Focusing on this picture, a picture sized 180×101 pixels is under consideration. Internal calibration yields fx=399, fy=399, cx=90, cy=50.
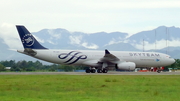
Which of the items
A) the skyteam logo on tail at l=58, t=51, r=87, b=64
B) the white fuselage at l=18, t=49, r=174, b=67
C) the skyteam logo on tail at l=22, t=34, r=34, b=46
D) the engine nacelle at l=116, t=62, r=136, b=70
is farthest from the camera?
the skyteam logo on tail at l=58, t=51, r=87, b=64

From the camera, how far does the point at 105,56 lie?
57.5 metres

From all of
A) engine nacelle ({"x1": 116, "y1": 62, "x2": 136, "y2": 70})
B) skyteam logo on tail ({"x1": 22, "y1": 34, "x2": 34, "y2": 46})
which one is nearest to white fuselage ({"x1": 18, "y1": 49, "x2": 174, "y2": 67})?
skyteam logo on tail ({"x1": 22, "y1": 34, "x2": 34, "y2": 46})

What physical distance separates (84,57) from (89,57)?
84 centimetres

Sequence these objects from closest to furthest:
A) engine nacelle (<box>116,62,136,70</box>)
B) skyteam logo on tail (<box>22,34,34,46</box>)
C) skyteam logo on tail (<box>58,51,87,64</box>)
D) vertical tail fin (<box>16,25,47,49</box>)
Result: vertical tail fin (<box>16,25,47,49</box>), skyteam logo on tail (<box>22,34,34,46</box>), engine nacelle (<box>116,62,136,70</box>), skyteam logo on tail (<box>58,51,87,64</box>)

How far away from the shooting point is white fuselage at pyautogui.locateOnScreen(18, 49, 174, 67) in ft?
188

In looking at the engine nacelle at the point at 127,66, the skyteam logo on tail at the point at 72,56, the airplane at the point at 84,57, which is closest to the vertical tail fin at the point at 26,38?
the airplane at the point at 84,57

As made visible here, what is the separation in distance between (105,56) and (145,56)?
813 centimetres

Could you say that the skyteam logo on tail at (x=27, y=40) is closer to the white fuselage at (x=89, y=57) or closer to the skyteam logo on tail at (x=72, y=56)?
the white fuselage at (x=89, y=57)

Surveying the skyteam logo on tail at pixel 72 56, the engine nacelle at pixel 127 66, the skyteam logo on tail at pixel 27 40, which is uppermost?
the skyteam logo on tail at pixel 27 40

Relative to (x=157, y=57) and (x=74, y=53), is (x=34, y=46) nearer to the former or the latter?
(x=74, y=53)

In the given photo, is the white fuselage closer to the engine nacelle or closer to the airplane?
the airplane

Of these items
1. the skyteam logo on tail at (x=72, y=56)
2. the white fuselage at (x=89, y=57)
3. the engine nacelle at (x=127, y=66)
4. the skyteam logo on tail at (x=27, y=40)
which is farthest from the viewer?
the skyteam logo on tail at (x=72, y=56)

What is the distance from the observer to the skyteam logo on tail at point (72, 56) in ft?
188

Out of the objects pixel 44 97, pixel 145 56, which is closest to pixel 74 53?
pixel 145 56
